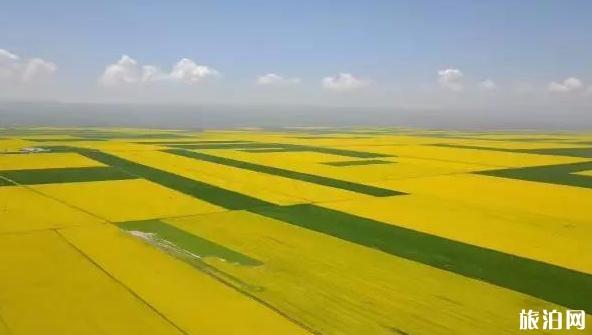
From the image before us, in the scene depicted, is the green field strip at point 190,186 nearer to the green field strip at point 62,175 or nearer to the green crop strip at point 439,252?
the green crop strip at point 439,252

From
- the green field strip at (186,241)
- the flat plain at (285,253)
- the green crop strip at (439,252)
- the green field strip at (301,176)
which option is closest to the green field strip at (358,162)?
the green field strip at (301,176)

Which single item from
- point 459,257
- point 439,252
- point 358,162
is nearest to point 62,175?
point 358,162

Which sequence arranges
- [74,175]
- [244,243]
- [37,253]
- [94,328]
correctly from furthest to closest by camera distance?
1. [74,175]
2. [244,243]
3. [37,253]
4. [94,328]

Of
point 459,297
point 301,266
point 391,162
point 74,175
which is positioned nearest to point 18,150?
point 74,175

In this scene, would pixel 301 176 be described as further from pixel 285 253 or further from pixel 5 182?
pixel 285 253

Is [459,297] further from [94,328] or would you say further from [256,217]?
[256,217]

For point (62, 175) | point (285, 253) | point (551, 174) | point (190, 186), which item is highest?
point (62, 175)

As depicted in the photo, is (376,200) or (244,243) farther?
(376,200)
